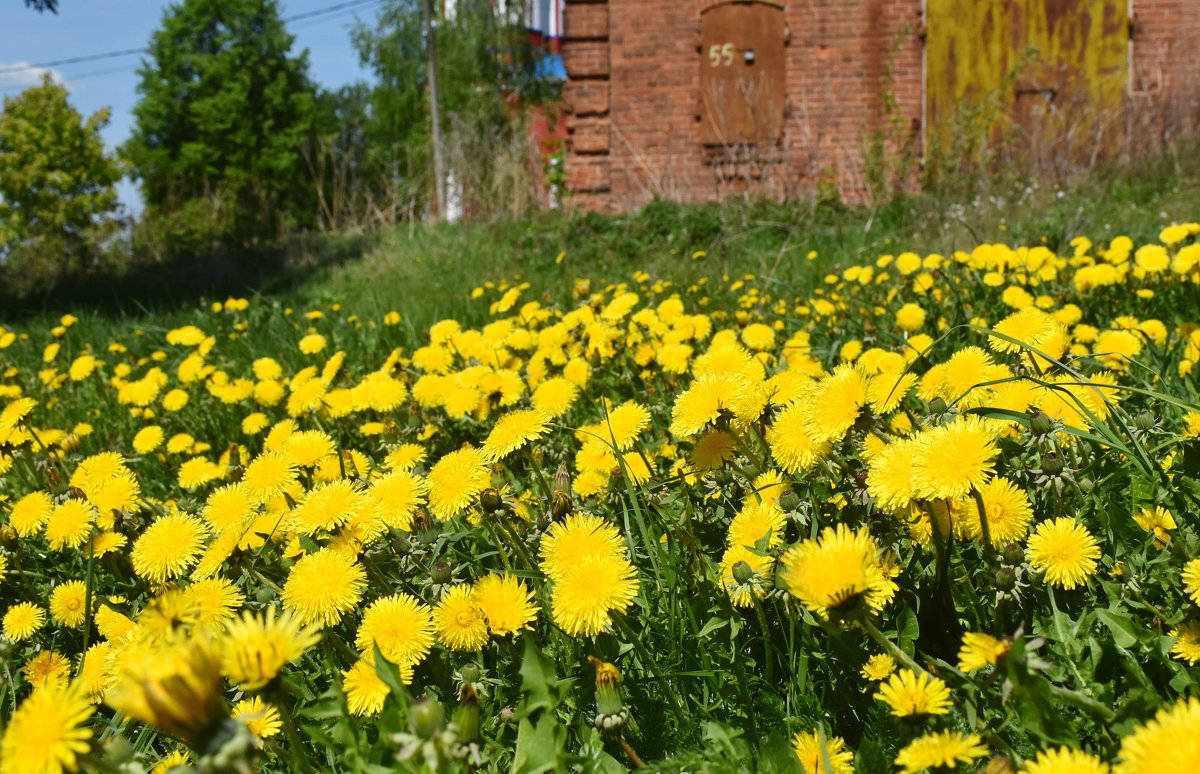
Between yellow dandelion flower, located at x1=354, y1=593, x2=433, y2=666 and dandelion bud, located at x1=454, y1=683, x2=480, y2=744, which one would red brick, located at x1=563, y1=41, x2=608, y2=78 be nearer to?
yellow dandelion flower, located at x1=354, y1=593, x2=433, y2=666

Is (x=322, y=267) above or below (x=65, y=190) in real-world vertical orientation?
below

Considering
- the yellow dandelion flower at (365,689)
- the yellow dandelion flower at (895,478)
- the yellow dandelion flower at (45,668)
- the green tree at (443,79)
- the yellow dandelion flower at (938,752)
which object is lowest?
the yellow dandelion flower at (45,668)

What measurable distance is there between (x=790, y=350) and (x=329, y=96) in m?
39.0

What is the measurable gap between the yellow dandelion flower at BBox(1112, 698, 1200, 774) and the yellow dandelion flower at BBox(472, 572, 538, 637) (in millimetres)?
684

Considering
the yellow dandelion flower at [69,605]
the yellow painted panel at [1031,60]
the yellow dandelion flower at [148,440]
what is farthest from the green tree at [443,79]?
the yellow dandelion flower at [69,605]

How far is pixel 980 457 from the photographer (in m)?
0.94

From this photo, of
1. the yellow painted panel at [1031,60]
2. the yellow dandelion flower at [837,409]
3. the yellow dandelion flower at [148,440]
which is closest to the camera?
the yellow dandelion flower at [837,409]

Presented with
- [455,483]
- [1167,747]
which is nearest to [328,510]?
[455,483]

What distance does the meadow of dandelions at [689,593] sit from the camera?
82 cm

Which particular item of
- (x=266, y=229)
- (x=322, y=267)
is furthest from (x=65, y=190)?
(x=322, y=267)

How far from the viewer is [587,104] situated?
34.1 feet

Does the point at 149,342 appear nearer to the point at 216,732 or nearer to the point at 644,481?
the point at 644,481

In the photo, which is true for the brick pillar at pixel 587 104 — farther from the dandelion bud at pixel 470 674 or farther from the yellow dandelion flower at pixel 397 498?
the dandelion bud at pixel 470 674

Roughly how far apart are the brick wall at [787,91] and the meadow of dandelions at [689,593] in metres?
8.42
